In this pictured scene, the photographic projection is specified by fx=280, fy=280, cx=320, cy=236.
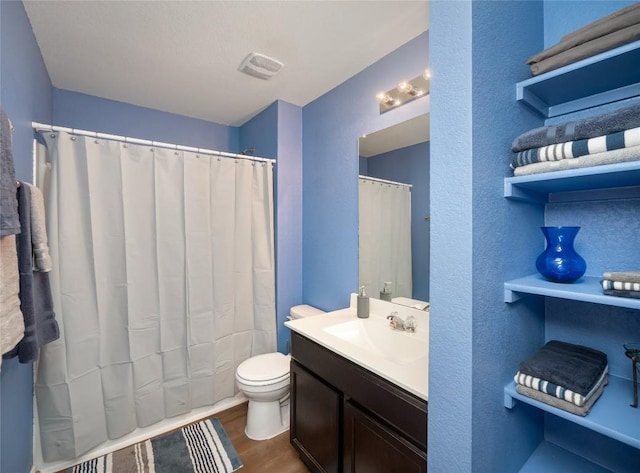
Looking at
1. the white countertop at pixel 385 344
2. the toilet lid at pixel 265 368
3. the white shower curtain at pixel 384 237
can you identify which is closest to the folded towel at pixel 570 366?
the white countertop at pixel 385 344

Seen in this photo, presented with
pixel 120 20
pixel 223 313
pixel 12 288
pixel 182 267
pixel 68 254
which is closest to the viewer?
pixel 12 288

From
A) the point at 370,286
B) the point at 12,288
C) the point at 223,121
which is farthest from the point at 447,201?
the point at 223,121

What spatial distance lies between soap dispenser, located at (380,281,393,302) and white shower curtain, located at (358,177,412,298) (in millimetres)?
21

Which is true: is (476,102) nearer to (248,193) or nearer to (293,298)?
(248,193)

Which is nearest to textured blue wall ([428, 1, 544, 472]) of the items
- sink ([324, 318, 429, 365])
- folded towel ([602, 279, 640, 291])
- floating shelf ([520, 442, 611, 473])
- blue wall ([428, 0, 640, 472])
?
blue wall ([428, 0, 640, 472])

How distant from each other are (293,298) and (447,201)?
1.88 meters

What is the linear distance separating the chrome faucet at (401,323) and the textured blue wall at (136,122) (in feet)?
7.72

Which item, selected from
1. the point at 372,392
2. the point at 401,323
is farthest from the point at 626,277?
the point at 401,323

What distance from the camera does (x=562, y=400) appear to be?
0.79 metres

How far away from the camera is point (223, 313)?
218 centimetres

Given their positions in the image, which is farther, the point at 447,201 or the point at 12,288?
the point at 12,288

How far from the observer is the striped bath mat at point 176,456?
1649 millimetres

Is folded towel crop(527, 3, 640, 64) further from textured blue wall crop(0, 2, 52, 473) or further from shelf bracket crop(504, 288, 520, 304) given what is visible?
textured blue wall crop(0, 2, 52, 473)

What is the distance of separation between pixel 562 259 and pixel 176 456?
2.28 metres
